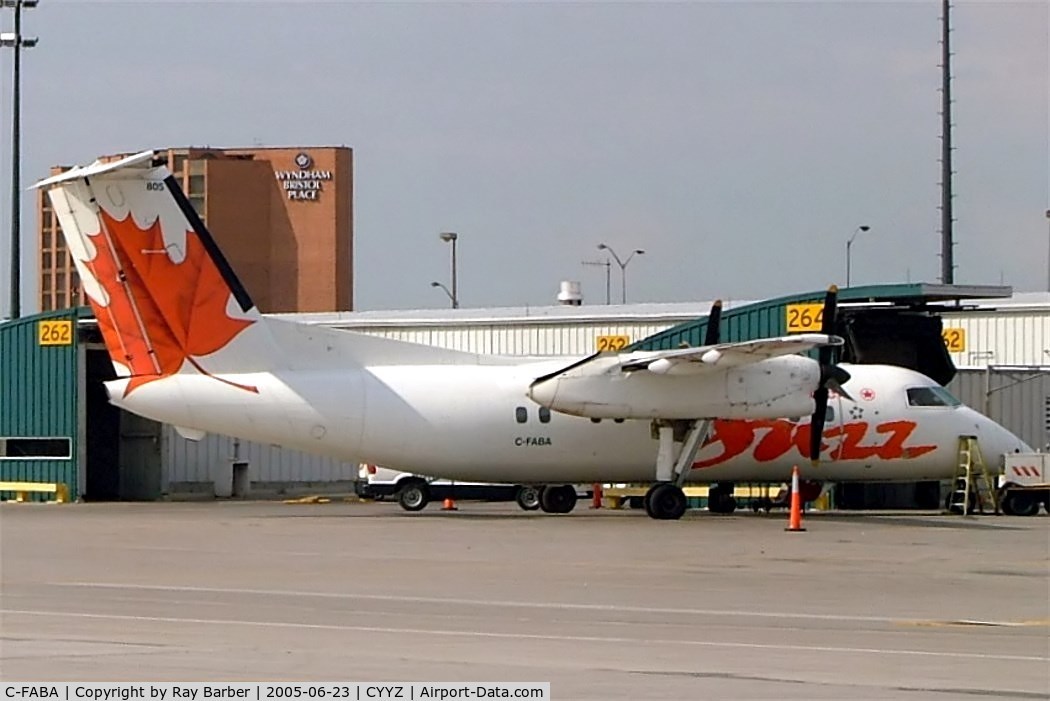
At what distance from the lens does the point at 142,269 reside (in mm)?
29688

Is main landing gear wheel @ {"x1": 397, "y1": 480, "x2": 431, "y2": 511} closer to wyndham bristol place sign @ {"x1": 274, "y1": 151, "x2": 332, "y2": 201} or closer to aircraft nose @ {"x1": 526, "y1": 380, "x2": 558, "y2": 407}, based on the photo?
aircraft nose @ {"x1": 526, "y1": 380, "x2": 558, "y2": 407}

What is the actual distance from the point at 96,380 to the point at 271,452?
5.40 meters

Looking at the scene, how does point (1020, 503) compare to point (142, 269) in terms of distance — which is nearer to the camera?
point (142, 269)

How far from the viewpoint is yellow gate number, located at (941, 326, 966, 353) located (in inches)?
1795

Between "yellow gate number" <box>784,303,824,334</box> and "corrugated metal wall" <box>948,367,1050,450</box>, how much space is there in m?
4.67

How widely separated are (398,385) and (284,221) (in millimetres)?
67951

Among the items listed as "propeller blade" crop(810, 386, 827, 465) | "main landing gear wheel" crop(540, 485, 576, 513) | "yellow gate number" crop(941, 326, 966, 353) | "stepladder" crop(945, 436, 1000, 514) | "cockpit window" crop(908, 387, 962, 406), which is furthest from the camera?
"yellow gate number" crop(941, 326, 966, 353)

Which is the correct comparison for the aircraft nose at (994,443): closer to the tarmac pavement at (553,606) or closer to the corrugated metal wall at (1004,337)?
the tarmac pavement at (553,606)

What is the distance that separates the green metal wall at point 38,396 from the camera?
43.3m

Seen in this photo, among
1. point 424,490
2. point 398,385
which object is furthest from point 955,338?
point 398,385

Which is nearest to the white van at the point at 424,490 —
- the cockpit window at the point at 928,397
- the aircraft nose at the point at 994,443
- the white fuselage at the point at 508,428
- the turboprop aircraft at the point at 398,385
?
the white fuselage at the point at 508,428

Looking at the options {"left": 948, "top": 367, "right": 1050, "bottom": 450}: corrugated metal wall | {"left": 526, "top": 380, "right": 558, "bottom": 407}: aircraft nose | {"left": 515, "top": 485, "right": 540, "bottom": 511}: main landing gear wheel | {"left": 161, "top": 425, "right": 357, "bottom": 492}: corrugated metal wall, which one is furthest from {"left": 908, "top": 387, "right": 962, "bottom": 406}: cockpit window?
{"left": 161, "top": 425, "right": 357, "bottom": 492}: corrugated metal wall

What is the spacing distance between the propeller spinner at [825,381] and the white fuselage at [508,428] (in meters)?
0.65

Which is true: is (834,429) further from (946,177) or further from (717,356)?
(946,177)
